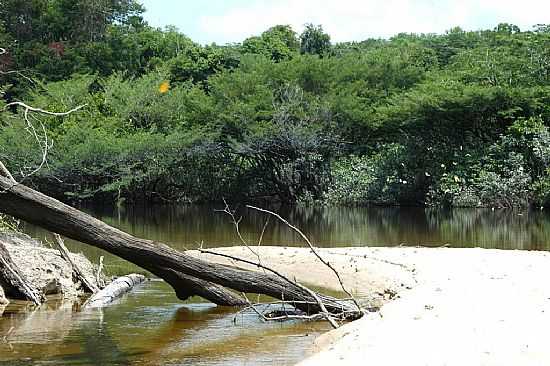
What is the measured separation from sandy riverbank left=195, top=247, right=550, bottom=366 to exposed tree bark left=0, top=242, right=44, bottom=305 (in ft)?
15.7

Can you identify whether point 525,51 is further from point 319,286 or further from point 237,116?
point 319,286

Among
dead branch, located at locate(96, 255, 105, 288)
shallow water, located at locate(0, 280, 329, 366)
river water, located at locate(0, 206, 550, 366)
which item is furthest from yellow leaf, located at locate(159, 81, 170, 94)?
shallow water, located at locate(0, 280, 329, 366)

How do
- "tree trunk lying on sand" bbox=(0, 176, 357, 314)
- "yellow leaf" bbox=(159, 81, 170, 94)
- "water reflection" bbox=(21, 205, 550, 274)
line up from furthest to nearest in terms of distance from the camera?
"yellow leaf" bbox=(159, 81, 170, 94)
"water reflection" bbox=(21, 205, 550, 274)
"tree trunk lying on sand" bbox=(0, 176, 357, 314)

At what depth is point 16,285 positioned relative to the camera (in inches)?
538

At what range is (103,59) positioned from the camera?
5275 centimetres

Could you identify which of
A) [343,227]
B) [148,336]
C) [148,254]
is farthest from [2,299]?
[343,227]

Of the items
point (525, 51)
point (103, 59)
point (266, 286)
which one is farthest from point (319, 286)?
point (103, 59)

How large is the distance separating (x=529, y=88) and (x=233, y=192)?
14016 millimetres

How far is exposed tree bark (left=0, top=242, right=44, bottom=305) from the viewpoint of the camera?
13.5 metres

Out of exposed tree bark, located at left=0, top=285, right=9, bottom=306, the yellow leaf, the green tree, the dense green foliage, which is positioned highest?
the green tree

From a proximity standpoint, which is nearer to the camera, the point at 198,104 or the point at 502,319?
the point at 502,319

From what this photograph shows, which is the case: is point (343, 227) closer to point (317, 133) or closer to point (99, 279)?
point (317, 133)

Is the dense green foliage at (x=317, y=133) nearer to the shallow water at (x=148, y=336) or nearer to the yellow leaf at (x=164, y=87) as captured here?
the yellow leaf at (x=164, y=87)

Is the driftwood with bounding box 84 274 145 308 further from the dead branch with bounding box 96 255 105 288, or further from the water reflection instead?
the water reflection
